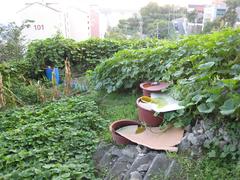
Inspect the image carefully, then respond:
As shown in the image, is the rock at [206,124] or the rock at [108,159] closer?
the rock at [206,124]

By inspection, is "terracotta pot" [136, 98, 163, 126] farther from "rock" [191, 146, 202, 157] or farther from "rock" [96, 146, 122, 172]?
"rock" [191, 146, 202, 157]

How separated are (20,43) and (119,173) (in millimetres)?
4237

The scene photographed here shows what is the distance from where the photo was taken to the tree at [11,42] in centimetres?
475

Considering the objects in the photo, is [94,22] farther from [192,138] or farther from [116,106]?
[192,138]

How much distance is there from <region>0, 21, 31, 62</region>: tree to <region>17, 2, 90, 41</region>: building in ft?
6.69

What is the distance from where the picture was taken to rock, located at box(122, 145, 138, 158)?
6.28 feet

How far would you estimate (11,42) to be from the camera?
15.9 feet

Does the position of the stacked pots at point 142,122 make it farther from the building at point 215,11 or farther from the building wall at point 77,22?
the building wall at point 77,22

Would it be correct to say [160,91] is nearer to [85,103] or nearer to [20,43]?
[85,103]

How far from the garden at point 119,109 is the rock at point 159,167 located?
0.05 meters

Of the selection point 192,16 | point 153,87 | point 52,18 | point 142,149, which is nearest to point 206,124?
point 142,149

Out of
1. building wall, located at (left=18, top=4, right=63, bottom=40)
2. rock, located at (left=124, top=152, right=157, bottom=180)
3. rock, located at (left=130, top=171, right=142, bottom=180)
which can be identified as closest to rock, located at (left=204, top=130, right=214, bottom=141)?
rock, located at (left=124, top=152, right=157, bottom=180)

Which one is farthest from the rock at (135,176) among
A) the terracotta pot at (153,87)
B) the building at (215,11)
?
the building at (215,11)

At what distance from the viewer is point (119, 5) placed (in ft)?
30.3
